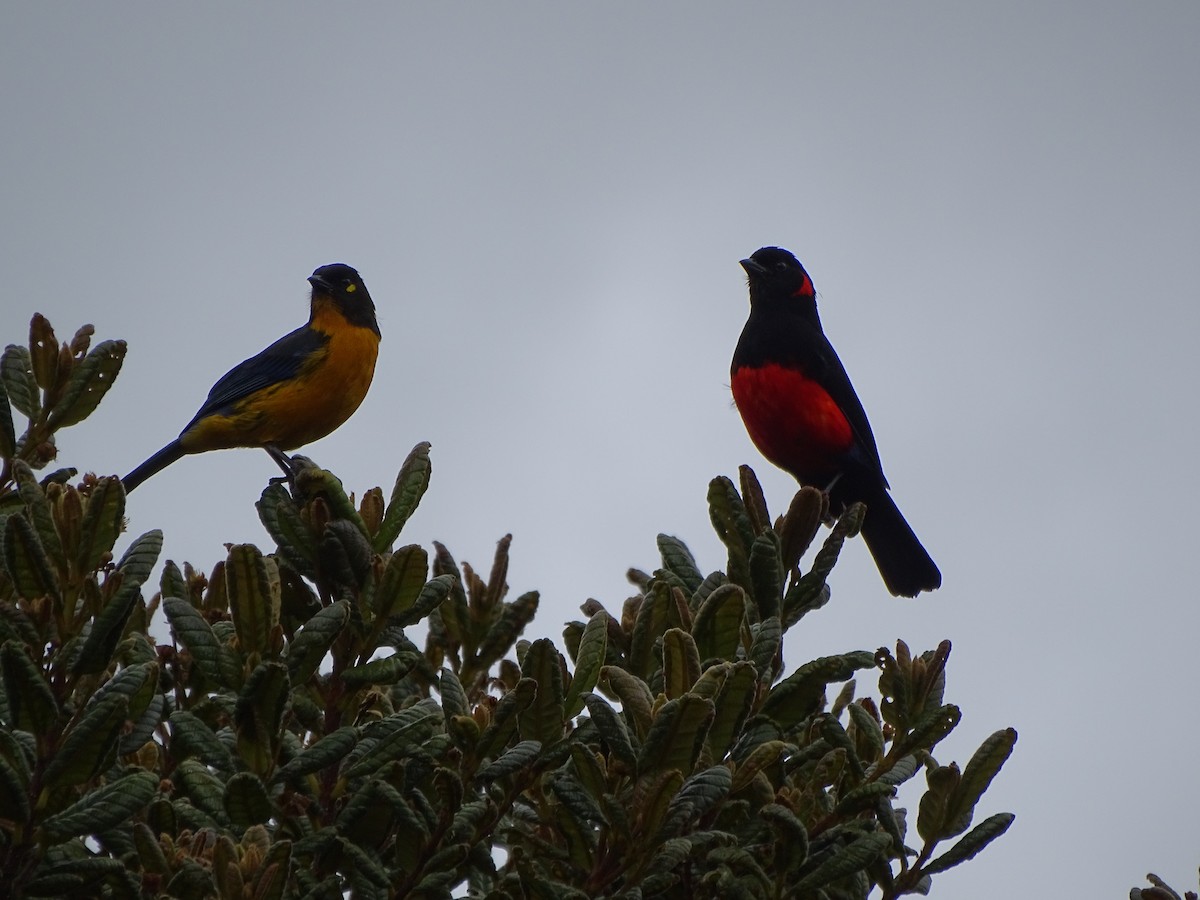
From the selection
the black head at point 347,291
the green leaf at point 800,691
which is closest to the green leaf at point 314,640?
the green leaf at point 800,691

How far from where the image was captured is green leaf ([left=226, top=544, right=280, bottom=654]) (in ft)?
6.90

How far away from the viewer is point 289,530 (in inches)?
93.7

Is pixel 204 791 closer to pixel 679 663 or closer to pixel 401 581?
pixel 401 581

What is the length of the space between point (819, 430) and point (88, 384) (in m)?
3.77

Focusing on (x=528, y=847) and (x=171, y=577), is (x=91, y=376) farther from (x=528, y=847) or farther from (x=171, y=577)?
(x=528, y=847)

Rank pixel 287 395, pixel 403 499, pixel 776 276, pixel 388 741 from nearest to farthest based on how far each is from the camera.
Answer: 1. pixel 388 741
2. pixel 403 499
3. pixel 287 395
4. pixel 776 276

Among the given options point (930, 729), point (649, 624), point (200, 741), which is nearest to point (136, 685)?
point (200, 741)

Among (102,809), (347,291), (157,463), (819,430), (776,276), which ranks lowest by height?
(102,809)

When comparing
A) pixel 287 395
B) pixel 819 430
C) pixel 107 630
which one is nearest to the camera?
pixel 107 630

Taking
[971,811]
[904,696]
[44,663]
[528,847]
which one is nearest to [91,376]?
[44,663]

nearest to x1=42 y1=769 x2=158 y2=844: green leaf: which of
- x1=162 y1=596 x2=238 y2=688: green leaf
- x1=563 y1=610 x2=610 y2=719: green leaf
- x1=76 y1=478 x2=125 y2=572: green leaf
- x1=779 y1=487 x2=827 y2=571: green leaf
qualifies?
x1=162 y1=596 x2=238 y2=688: green leaf

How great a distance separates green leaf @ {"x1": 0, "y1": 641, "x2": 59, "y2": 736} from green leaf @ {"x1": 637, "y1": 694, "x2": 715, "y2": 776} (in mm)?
851

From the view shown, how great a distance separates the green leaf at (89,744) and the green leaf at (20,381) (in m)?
1.24

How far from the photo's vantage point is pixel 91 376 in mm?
2828
